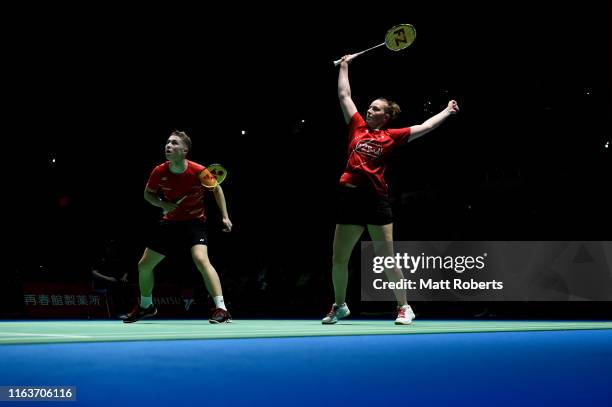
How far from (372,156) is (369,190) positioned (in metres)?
0.26

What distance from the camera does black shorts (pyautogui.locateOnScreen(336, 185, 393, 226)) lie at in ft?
19.2

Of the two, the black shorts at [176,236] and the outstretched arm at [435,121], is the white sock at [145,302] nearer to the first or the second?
the black shorts at [176,236]

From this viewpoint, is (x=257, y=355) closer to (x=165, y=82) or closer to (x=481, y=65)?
(x=481, y=65)

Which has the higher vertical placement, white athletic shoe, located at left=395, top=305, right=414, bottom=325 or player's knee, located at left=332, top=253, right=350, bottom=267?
player's knee, located at left=332, top=253, right=350, bottom=267

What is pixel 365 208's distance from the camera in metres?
5.84

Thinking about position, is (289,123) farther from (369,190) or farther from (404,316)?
(404,316)

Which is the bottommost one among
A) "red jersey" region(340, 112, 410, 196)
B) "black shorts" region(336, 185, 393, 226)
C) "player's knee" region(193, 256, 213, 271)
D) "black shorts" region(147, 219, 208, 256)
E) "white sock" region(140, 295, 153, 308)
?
"white sock" region(140, 295, 153, 308)

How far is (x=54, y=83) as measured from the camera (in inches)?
478

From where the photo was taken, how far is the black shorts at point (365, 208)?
5.85 meters

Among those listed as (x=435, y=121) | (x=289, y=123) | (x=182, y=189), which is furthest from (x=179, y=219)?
(x=289, y=123)

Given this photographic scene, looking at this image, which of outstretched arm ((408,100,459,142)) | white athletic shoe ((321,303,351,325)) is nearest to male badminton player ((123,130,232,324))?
white athletic shoe ((321,303,351,325))

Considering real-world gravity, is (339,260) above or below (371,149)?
below

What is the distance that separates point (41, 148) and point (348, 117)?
10.8 m

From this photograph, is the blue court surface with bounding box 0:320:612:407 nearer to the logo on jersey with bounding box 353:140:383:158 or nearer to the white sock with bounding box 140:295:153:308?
the logo on jersey with bounding box 353:140:383:158
